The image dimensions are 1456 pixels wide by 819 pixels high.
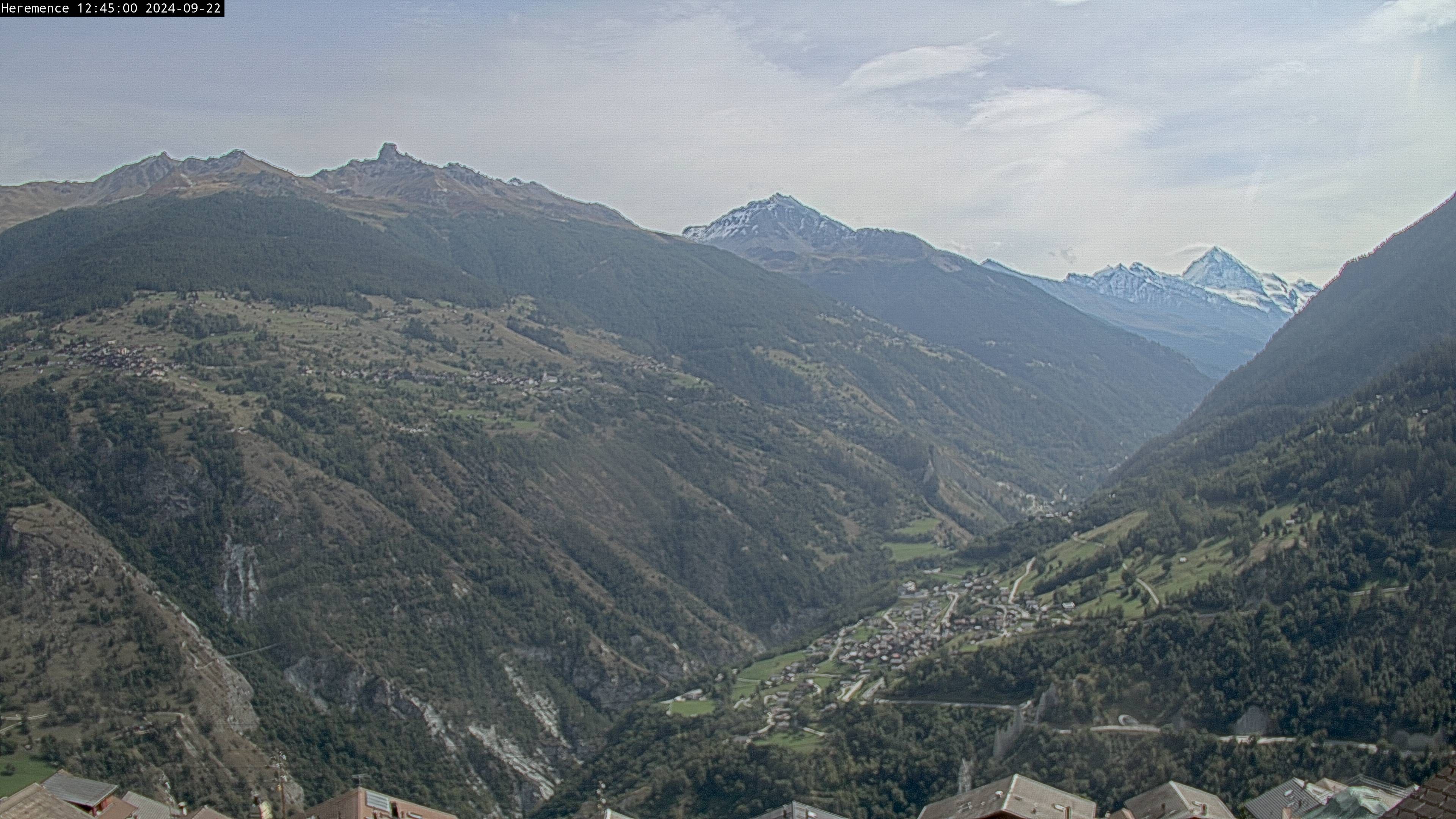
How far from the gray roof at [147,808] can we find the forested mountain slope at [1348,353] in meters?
128

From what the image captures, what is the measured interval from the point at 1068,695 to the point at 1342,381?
356 feet

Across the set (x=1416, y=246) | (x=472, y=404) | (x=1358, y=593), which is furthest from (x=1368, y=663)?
(x=1416, y=246)

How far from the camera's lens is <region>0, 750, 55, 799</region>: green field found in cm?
7469

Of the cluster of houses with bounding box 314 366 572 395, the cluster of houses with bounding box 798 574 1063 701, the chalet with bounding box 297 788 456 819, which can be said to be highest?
the cluster of houses with bounding box 314 366 572 395

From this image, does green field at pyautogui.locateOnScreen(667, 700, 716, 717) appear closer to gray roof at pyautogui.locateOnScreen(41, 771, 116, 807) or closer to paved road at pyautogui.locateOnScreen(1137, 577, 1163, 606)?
paved road at pyautogui.locateOnScreen(1137, 577, 1163, 606)

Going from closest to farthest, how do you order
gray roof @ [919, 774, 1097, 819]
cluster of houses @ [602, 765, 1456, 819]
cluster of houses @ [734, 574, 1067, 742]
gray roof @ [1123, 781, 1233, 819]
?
1. gray roof @ [919, 774, 1097, 819]
2. cluster of houses @ [602, 765, 1456, 819]
3. gray roof @ [1123, 781, 1233, 819]
4. cluster of houses @ [734, 574, 1067, 742]

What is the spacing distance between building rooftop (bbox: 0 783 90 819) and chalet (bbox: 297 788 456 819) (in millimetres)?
10933

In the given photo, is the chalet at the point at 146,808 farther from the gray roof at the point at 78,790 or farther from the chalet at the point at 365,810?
the chalet at the point at 365,810

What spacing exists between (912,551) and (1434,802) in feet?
496

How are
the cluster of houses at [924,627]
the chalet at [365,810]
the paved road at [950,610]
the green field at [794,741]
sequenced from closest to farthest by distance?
the chalet at [365,810], the green field at [794,741], the cluster of houses at [924,627], the paved road at [950,610]

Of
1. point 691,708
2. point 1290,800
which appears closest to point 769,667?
point 691,708

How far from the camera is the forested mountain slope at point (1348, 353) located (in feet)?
509

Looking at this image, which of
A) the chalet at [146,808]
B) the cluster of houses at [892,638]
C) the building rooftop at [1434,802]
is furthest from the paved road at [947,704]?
the building rooftop at [1434,802]

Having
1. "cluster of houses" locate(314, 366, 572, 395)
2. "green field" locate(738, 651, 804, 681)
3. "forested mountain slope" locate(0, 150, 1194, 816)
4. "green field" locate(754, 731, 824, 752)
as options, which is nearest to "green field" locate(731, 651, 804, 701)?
"green field" locate(738, 651, 804, 681)
